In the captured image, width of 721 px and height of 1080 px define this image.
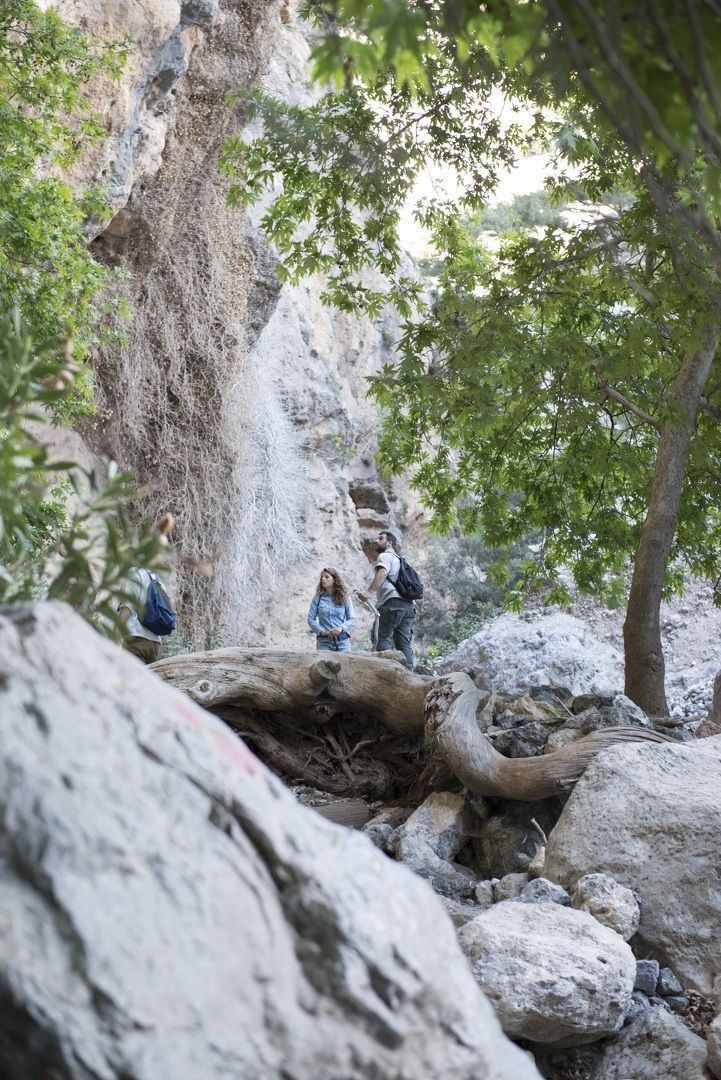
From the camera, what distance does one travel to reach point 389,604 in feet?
32.4

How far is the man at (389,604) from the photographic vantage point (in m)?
9.60

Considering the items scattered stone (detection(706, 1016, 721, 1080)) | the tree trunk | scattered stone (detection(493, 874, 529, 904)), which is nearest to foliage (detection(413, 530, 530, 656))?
the tree trunk

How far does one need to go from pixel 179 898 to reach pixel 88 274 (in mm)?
5736

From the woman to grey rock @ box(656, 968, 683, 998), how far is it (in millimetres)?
5059

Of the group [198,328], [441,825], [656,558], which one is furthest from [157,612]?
[198,328]

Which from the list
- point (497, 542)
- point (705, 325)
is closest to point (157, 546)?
point (705, 325)

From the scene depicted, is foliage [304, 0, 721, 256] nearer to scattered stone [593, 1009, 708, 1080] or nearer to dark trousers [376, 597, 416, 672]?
scattered stone [593, 1009, 708, 1080]

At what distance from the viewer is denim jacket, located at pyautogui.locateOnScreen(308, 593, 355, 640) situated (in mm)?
8883

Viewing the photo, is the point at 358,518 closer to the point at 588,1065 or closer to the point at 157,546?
the point at 588,1065

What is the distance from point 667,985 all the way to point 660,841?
638 mm

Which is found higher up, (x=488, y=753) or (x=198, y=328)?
(x=198, y=328)

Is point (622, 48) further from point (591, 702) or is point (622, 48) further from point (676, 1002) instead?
point (591, 702)

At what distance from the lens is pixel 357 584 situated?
17.8 m

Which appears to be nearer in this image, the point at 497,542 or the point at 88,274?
the point at 88,274
